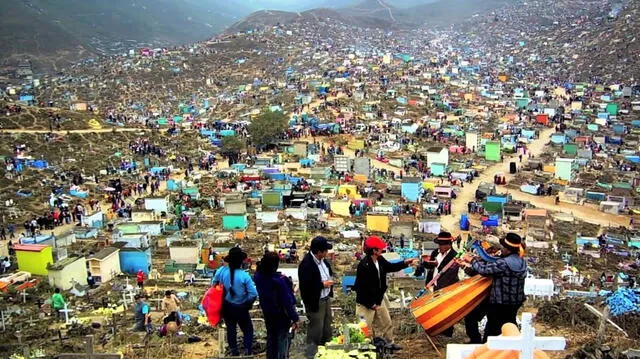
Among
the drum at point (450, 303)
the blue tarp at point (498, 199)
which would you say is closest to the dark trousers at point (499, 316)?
the drum at point (450, 303)

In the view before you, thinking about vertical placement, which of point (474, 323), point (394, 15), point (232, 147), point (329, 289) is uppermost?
point (394, 15)

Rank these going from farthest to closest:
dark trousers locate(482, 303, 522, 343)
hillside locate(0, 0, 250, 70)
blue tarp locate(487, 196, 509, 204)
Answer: hillside locate(0, 0, 250, 70)
blue tarp locate(487, 196, 509, 204)
dark trousers locate(482, 303, 522, 343)

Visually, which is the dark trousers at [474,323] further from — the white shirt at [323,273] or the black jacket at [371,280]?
the white shirt at [323,273]

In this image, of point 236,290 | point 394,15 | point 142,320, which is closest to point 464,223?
point 142,320

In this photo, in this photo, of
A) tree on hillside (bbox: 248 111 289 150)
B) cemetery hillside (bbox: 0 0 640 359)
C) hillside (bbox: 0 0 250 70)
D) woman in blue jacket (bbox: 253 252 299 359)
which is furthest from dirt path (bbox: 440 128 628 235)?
hillside (bbox: 0 0 250 70)

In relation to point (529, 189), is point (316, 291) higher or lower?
higher

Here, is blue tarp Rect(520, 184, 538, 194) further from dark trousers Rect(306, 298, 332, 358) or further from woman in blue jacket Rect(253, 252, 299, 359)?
woman in blue jacket Rect(253, 252, 299, 359)

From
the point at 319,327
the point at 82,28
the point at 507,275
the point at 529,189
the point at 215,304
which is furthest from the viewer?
the point at 82,28

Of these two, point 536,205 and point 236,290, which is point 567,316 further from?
point 536,205
